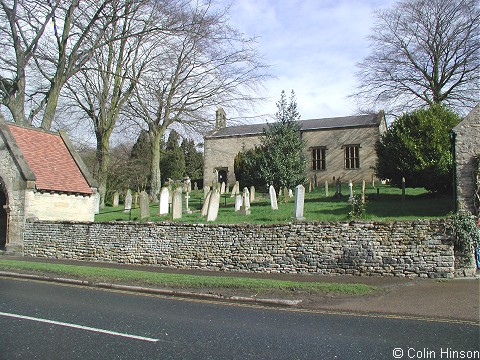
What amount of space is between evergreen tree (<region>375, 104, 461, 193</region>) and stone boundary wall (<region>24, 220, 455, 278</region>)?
33.4ft

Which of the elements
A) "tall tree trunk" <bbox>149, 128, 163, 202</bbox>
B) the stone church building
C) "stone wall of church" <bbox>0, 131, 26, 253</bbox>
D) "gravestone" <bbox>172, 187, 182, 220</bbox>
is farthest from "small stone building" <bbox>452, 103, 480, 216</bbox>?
the stone church building

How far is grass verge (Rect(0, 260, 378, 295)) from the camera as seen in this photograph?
10.0 m

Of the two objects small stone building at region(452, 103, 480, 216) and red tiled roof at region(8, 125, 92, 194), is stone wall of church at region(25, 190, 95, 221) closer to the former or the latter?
red tiled roof at region(8, 125, 92, 194)

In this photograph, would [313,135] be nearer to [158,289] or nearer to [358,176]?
[358,176]

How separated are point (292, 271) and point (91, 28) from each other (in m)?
21.1

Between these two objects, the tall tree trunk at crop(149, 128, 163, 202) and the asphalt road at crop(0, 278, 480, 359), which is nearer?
the asphalt road at crop(0, 278, 480, 359)

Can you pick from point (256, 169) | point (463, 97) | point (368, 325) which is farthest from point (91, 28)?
point (463, 97)

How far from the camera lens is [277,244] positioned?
508 inches

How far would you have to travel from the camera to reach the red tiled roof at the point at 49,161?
63.3 feet

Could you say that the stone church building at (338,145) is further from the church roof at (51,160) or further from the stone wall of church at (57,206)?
the stone wall of church at (57,206)

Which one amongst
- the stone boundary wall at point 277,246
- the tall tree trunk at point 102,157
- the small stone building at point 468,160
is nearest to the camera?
the stone boundary wall at point 277,246

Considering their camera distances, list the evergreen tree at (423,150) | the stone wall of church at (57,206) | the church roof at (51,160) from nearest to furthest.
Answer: the stone wall of church at (57,206)
the church roof at (51,160)
the evergreen tree at (423,150)

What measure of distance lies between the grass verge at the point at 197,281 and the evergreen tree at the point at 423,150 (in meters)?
12.6

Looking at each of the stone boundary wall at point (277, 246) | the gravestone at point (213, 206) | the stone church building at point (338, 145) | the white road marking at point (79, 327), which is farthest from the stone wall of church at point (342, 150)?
the white road marking at point (79, 327)
